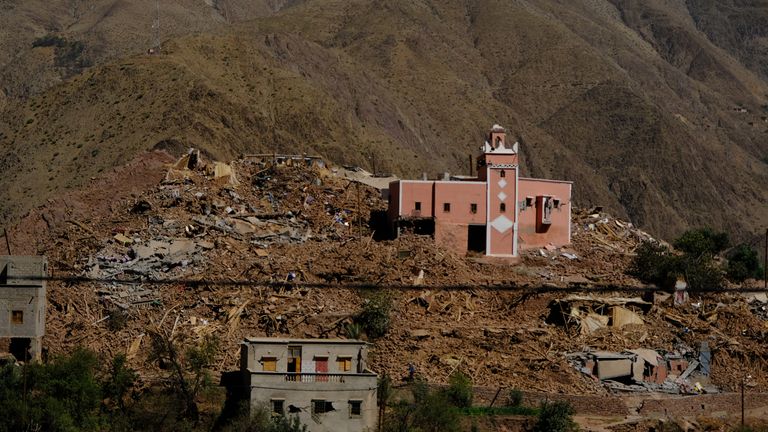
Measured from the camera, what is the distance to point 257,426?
106ft

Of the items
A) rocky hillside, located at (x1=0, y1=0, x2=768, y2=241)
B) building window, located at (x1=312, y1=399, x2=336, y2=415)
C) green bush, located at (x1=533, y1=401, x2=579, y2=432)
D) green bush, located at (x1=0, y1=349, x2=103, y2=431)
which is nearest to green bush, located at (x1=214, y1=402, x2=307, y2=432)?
building window, located at (x1=312, y1=399, x2=336, y2=415)

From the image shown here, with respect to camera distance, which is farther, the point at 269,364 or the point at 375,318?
the point at 375,318

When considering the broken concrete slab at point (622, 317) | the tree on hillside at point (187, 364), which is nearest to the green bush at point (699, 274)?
the broken concrete slab at point (622, 317)

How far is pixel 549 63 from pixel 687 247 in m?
88.4

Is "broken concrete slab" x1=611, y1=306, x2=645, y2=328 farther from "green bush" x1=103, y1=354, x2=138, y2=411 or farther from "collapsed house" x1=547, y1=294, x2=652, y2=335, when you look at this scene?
"green bush" x1=103, y1=354, x2=138, y2=411

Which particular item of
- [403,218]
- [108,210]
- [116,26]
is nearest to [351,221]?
[403,218]

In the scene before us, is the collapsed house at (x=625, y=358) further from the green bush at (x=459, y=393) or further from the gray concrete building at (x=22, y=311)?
the gray concrete building at (x=22, y=311)

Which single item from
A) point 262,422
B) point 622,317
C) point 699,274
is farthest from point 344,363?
point 699,274

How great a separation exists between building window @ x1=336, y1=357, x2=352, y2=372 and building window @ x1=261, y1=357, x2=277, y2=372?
62.8 inches

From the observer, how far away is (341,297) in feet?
132

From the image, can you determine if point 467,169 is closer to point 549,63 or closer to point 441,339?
point 549,63

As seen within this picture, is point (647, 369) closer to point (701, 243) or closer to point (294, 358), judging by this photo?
point (294, 358)

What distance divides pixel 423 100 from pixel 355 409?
89911 mm

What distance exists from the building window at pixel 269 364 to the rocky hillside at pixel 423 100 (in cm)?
3802
